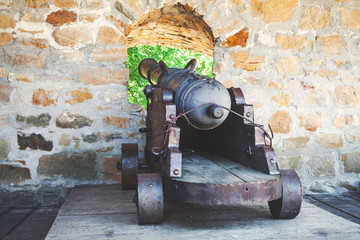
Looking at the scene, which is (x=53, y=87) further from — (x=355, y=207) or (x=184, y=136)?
(x=355, y=207)

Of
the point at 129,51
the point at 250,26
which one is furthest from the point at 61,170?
the point at 129,51

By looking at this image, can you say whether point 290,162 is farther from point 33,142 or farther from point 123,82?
point 33,142

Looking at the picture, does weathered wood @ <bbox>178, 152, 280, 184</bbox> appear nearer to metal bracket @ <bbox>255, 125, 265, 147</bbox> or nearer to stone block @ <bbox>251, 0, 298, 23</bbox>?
metal bracket @ <bbox>255, 125, 265, 147</bbox>

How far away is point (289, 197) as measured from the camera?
6.16 feet

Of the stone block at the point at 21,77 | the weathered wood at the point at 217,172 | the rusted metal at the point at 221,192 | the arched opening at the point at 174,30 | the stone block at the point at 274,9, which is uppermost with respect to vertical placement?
the stone block at the point at 274,9

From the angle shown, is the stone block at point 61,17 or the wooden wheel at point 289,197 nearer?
the wooden wheel at point 289,197

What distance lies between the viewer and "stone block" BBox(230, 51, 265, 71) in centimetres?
312

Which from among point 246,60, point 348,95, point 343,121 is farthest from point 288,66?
point 343,121

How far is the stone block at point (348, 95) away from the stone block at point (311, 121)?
267 millimetres

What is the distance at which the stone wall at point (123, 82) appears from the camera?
281 centimetres

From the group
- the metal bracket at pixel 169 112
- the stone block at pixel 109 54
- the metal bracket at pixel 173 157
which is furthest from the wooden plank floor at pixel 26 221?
the stone block at pixel 109 54

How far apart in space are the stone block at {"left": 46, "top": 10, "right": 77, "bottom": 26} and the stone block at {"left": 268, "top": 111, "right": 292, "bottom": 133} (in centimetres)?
204

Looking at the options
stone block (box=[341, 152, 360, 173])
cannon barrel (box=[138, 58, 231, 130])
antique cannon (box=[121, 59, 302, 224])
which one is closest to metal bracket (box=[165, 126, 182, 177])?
antique cannon (box=[121, 59, 302, 224])

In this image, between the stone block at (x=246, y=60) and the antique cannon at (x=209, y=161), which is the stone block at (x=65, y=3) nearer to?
the antique cannon at (x=209, y=161)
